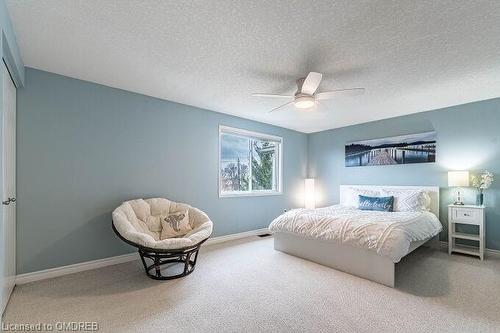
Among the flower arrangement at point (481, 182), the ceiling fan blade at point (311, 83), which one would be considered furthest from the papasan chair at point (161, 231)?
the flower arrangement at point (481, 182)

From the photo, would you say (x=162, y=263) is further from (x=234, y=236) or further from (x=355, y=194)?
(x=355, y=194)

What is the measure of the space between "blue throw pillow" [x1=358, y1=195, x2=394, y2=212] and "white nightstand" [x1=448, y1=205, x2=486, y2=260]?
816 mm

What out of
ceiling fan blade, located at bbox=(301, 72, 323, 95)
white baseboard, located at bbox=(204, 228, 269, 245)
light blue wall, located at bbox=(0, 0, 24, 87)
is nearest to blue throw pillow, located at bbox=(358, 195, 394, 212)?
white baseboard, located at bbox=(204, 228, 269, 245)

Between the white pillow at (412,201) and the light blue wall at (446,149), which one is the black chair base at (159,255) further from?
the light blue wall at (446,149)

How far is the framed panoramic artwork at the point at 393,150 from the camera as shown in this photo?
4272 mm

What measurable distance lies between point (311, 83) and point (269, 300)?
7.46 ft

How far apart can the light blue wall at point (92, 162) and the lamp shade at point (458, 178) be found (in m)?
3.91

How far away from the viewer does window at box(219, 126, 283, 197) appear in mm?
4629

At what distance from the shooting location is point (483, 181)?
11.8 ft

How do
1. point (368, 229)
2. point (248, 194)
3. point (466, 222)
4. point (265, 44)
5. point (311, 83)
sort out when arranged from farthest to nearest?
1. point (248, 194)
2. point (466, 222)
3. point (368, 229)
4. point (311, 83)
5. point (265, 44)

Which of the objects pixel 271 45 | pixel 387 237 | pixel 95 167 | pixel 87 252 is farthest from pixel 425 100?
pixel 87 252

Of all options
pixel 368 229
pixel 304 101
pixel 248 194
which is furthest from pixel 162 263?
pixel 304 101

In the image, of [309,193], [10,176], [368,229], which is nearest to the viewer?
[10,176]

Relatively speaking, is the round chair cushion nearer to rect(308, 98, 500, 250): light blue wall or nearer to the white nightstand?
rect(308, 98, 500, 250): light blue wall
